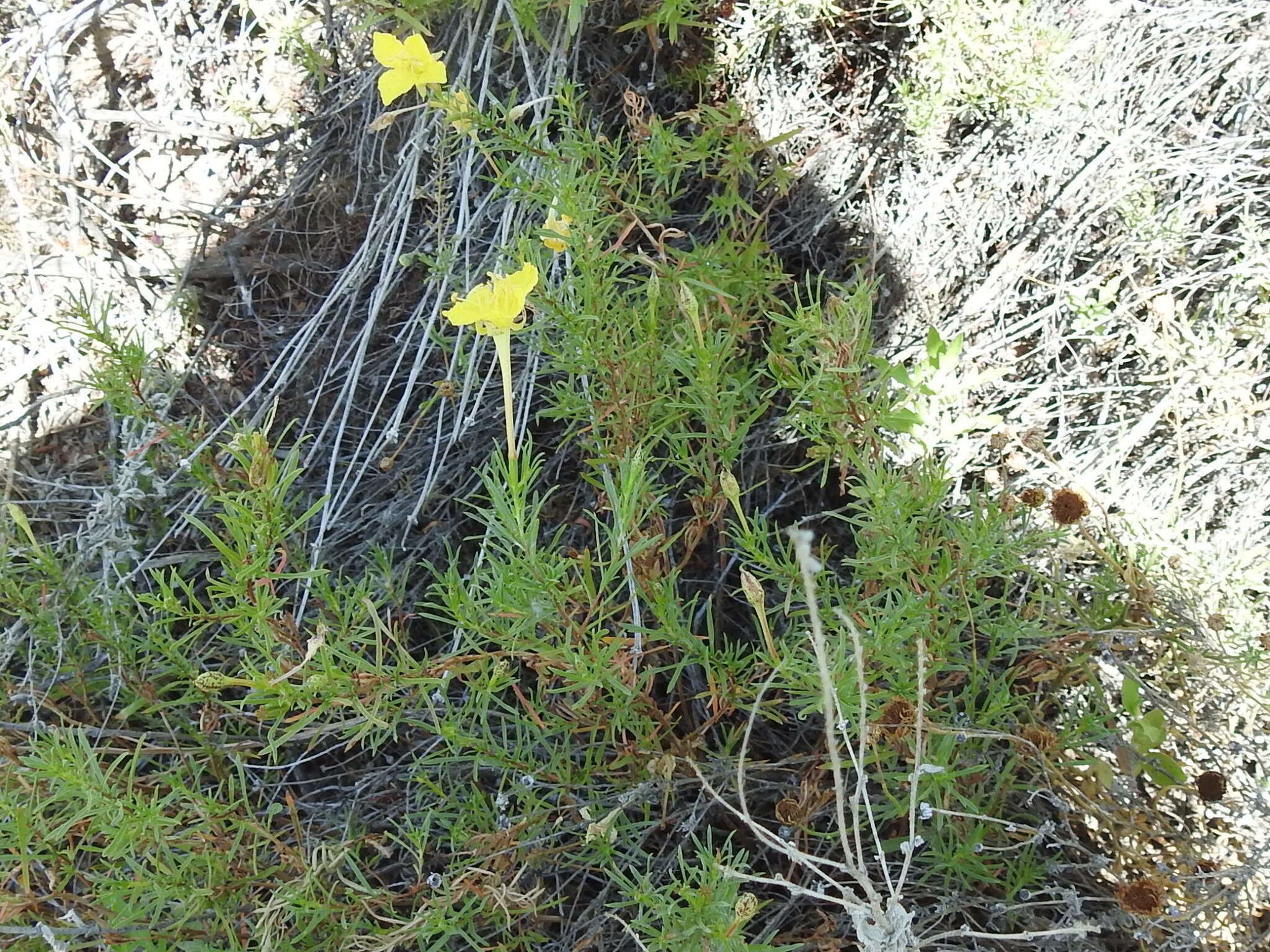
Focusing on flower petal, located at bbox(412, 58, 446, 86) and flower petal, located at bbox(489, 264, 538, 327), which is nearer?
flower petal, located at bbox(489, 264, 538, 327)

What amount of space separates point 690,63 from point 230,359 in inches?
61.5

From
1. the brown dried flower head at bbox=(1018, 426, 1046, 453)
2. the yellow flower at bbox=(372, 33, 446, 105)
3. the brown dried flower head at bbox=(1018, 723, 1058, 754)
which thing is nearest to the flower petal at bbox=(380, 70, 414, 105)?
the yellow flower at bbox=(372, 33, 446, 105)

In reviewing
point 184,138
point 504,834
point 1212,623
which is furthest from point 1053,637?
point 184,138

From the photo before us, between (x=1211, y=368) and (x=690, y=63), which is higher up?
(x=690, y=63)

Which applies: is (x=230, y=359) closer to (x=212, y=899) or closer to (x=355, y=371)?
(x=355, y=371)

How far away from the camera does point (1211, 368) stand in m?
2.22

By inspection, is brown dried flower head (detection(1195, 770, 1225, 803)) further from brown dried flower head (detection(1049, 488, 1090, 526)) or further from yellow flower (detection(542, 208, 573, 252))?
yellow flower (detection(542, 208, 573, 252))

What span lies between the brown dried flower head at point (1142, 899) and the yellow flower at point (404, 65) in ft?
6.27

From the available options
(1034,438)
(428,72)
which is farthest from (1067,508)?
(428,72)

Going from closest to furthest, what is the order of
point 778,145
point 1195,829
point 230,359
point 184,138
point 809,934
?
point 809,934 < point 1195,829 < point 778,145 < point 230,359 < point 184,138

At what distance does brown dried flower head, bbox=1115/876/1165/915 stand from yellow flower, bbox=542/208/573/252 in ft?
5.02

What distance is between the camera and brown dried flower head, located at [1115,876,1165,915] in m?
1.58

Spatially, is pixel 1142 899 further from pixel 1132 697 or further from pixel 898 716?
A: pixel 898 716

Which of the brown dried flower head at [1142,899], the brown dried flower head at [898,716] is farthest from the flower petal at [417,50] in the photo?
the brown dried flower head at [1142,899]
